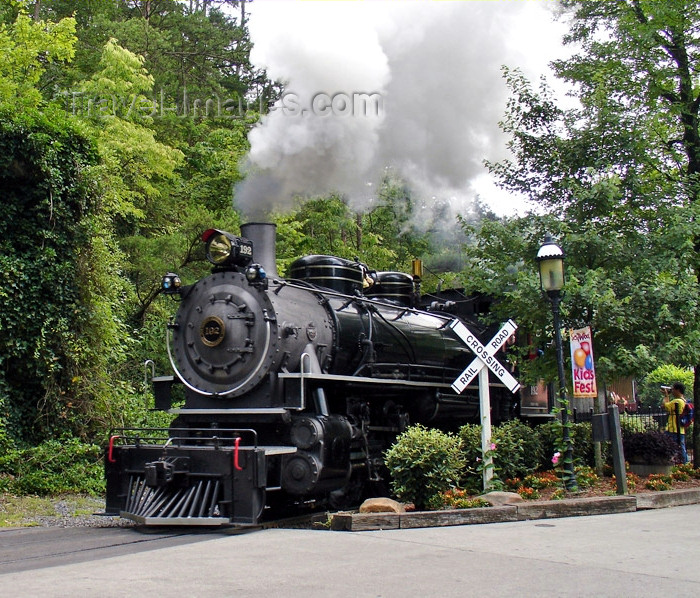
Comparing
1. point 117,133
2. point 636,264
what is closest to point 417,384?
point 636,264

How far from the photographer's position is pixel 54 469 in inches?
475

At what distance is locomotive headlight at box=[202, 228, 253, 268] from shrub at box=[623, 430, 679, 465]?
22.8 ft

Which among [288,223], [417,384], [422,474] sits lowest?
[422,474]

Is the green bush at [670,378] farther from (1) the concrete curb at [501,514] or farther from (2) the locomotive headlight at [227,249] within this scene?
(2) the locomotive headlight at [227,249]

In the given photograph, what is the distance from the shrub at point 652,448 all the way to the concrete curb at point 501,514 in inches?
100.0

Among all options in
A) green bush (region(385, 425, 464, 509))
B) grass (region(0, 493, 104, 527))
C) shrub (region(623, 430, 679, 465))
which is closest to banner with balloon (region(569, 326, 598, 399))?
green bush (region(385, 425, 464, 509))

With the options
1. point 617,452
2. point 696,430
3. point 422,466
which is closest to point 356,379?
point 422,466

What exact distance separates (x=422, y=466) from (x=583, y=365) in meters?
2.82

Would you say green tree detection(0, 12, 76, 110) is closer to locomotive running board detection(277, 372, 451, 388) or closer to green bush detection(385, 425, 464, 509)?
locomotive running board detection(277, 372, 451, 388)

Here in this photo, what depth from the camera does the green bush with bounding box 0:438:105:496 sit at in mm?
11531

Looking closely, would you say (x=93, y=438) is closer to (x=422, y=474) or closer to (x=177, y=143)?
(x=422, y=474)

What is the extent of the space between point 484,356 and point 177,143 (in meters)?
15.6

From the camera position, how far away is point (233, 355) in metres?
9.08

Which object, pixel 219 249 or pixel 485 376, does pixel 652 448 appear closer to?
pixel 485 376
